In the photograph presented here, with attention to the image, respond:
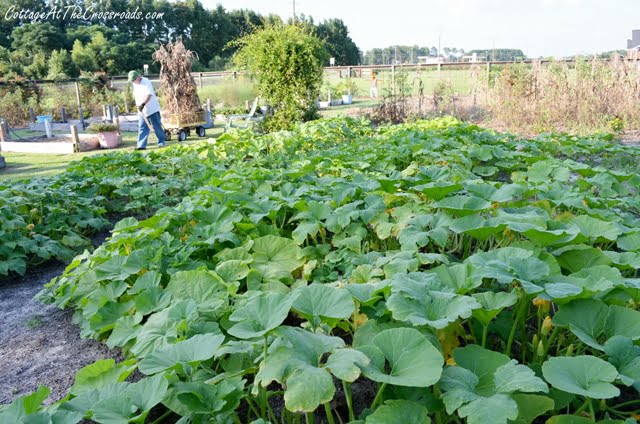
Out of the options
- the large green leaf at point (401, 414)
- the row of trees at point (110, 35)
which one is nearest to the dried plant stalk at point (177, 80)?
the row of trees at point (110, 35)

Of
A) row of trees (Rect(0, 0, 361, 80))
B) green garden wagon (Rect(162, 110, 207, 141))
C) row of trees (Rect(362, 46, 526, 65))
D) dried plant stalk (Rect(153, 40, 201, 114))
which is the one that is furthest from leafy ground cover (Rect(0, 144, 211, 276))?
row of trees (Rect(362, 46, 526, 65))

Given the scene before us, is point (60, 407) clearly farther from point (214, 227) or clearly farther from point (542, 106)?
point (542, 106)

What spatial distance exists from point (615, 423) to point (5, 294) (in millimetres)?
3399

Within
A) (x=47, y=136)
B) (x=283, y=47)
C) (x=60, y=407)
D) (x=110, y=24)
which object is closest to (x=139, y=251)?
(x=60, y=407)

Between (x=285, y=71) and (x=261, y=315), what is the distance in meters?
10.4

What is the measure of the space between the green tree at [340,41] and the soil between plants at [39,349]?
6043cm

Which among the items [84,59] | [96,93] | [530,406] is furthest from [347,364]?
[84,59]

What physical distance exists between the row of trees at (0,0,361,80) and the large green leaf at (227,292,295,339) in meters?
11.6

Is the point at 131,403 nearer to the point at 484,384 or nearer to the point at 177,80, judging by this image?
the point at 484,384

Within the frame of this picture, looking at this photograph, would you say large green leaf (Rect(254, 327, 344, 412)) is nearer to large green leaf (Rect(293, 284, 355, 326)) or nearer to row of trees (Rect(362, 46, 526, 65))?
large green leaf (Rect(293, 284, 355, 326))

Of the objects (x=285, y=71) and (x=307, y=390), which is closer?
A: (x=307, y=390)

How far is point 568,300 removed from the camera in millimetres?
1410

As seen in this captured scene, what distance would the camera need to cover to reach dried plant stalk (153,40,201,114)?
1218 cm

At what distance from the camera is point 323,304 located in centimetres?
139
